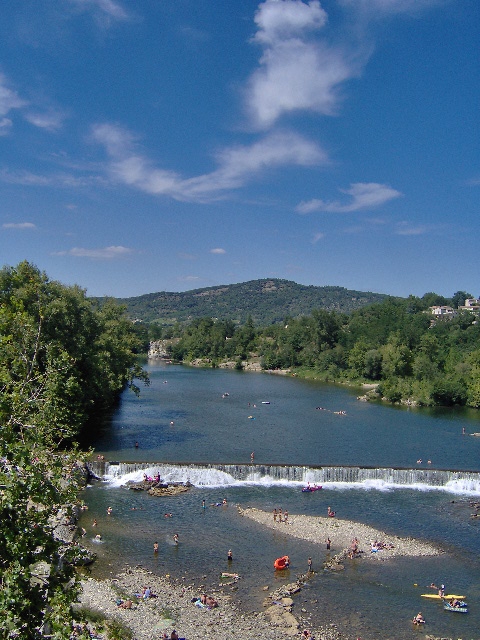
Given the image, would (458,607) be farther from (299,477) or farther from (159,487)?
(159,487)

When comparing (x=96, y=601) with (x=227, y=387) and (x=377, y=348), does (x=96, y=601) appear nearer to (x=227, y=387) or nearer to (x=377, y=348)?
(x=227, y=387)

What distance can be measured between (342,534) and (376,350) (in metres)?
69.8

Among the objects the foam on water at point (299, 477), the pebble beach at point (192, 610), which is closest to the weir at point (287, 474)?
the foam on water at point (299, 477)

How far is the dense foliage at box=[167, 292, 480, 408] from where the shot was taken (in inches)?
3120

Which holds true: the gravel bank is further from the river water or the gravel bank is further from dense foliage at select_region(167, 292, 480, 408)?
dense foliage at select_region(167, 292, 480, 408)

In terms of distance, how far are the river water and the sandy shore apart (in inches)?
27.8

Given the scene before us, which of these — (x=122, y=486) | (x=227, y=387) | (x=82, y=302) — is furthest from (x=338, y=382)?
(x=122, y=486)

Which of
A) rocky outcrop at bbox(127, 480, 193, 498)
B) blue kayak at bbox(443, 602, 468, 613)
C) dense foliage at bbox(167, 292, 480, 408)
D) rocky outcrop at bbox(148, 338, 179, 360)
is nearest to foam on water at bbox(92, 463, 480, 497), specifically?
rocky outcrop at bbox(127, 480, 193, 498)

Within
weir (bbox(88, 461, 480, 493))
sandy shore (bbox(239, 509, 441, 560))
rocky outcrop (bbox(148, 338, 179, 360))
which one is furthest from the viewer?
rocky outcrop (bbox(148, 338, 179, 360))

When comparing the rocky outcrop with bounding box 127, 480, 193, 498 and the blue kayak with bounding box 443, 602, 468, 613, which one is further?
the rocky outcrop with bounding box 127, 480, 193, 498

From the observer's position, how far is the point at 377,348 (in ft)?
340

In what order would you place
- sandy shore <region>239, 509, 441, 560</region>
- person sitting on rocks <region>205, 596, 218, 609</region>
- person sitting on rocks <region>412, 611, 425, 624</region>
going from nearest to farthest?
person sitting on rocks <region>412, 611, 425, 624</region>
person sitting on rocks <region>205, 596, 218, 609</region>
sandy shore <region>239, 509, 441, 560</region>

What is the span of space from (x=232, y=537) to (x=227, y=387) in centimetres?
6207

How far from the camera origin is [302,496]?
37.5 meters
